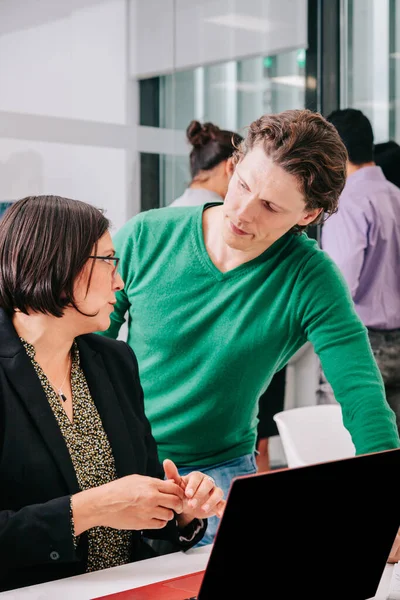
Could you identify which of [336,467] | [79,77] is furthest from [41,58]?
[336,467]

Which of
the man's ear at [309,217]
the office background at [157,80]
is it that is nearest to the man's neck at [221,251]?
the man's ear at [309,217]

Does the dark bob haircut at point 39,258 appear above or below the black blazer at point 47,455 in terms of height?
above

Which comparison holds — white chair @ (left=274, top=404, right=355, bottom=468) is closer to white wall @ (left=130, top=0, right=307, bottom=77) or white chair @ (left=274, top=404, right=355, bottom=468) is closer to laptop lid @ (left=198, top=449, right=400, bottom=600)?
laptop lid @ (left=198, top=449, right=400, bottom=600)

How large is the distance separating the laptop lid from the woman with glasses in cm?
38

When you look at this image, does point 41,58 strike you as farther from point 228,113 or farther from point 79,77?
point 228,113

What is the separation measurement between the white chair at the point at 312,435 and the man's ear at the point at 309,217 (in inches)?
38.1

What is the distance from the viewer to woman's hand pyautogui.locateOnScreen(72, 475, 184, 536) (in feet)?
5.51

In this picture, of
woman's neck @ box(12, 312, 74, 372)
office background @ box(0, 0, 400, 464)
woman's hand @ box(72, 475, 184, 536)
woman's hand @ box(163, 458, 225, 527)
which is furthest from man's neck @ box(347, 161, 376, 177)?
woman's hand @ box(72, 475, 184, 536)

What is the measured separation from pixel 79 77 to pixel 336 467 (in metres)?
2.98

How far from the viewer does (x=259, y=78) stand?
4.75 m

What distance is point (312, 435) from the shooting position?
3.04 meters

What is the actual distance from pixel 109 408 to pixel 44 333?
24 centimetres

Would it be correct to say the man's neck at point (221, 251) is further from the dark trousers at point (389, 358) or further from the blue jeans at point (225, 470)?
the dark trousers at point (389, 358)

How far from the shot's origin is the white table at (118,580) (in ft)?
5.46
